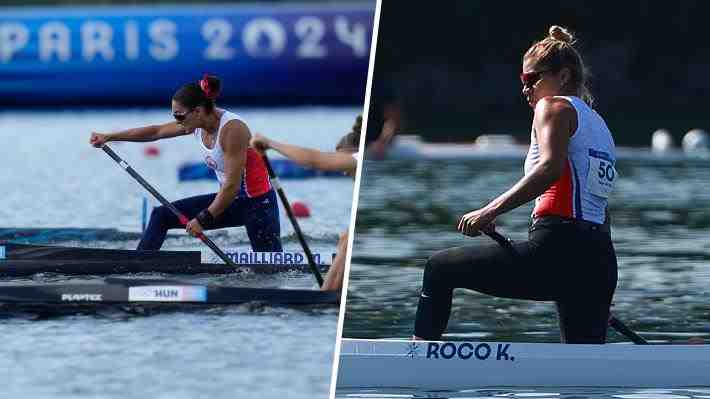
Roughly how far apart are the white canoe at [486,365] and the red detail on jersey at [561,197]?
29.0 inches

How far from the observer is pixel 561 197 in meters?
8.41

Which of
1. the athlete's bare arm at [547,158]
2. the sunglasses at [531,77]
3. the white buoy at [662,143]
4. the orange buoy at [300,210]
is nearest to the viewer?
the athlete's bare arm at [547,158]

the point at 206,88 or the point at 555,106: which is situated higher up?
the point at 206,88

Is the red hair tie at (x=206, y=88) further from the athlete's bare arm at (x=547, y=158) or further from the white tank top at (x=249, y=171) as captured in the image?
the athlete's bare arm at (x=547, y=158)

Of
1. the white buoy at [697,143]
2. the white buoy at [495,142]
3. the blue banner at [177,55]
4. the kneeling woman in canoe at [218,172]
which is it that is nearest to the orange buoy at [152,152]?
the white buoy at [495,142]

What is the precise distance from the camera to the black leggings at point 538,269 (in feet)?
27.7

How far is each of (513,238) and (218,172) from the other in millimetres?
5727

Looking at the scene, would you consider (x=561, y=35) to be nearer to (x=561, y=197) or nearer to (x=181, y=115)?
(x=561, y=197)

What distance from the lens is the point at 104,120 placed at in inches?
1396

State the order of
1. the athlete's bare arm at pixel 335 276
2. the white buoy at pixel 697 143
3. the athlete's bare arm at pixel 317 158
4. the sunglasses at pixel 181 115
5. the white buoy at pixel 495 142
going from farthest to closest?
1. the white buoy at pixel 495 142
2. the white buoy at pixel 697 143
3. the sunglasses at pixel 181 115
4. the athlete's bare arm at pixel 335 276
5. the athlete's bare arm at pixel 317 158

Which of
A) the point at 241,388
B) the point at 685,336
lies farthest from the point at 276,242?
the point at 241,388

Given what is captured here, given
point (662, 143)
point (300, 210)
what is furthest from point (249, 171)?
point (662, 143)

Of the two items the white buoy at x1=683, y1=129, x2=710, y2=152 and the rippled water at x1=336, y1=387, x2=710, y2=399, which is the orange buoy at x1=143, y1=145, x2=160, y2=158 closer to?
the white buoy at x1=683, y1=129, x2=710, y2=152

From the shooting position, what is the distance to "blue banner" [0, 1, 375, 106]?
123 feet
